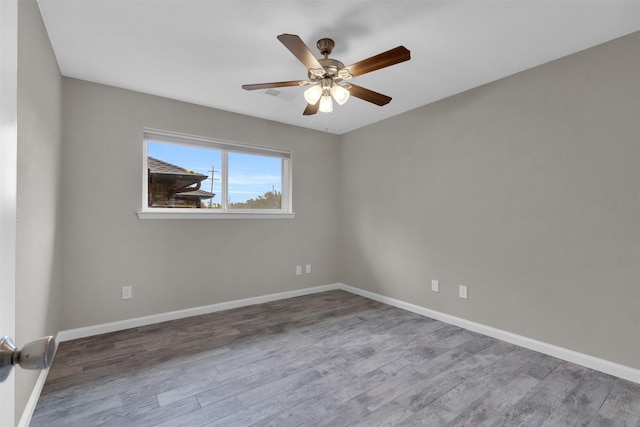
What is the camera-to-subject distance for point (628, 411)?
1734 mm

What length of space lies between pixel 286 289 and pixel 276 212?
1026 millimetres

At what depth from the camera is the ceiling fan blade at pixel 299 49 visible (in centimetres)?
163

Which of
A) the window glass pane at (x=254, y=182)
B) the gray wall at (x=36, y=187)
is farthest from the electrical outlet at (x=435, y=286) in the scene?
the gray wall at (x=36, y=187)

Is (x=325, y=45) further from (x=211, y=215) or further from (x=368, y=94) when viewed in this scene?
(x=211, y=215)

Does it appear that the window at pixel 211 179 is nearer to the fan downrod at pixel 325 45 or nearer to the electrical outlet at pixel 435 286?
the fan downrod at pixel 325 45

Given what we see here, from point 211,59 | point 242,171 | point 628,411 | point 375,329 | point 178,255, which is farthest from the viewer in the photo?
point 242,171

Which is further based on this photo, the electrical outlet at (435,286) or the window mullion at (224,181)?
the window mullion at (224,181)

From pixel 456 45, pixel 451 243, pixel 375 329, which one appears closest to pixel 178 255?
pixel 375 329

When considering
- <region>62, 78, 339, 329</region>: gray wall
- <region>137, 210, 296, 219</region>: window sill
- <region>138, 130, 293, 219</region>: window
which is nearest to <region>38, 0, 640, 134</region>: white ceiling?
<region>62, 78, 339, 329</region>: gray wall

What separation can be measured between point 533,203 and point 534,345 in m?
1.16

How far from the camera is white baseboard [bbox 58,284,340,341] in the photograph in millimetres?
2710

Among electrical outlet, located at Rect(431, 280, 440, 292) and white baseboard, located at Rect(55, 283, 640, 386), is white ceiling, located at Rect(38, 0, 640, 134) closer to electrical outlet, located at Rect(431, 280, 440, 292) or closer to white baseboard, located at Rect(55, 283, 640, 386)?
electrical outlet, located at Rect(431, 280, 440, 292)

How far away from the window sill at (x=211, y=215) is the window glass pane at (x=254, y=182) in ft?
0.52

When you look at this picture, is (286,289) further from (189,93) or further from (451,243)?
(189,93)
